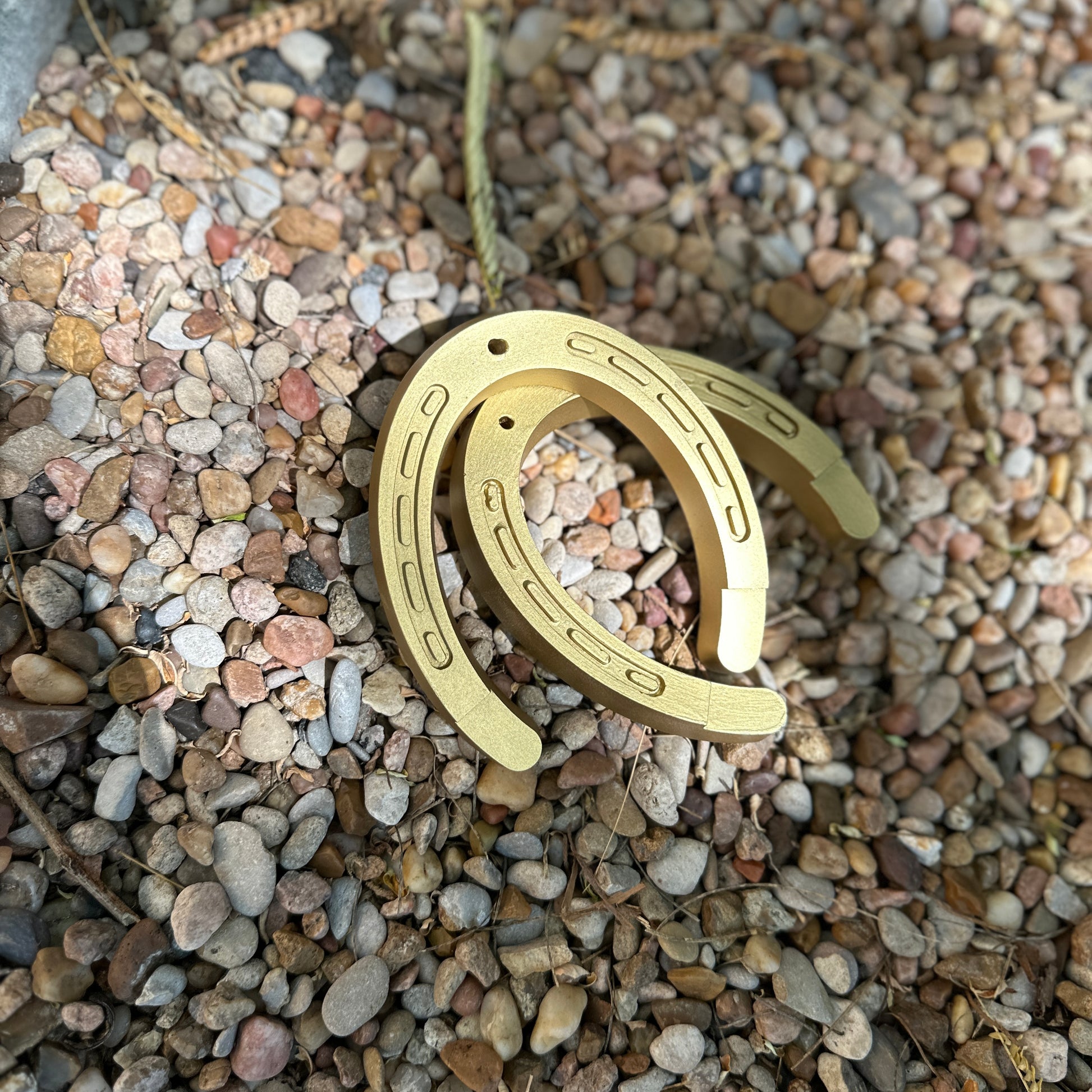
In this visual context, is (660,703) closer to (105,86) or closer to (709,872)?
(709,872)

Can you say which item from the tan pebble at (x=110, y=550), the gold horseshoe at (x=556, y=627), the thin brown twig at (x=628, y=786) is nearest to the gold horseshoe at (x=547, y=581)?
the gold horseshoe at (x=556, y=627)

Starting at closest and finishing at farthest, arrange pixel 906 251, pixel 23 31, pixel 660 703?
pixel 660 703 < pixel 23 31 < pixel 906 251

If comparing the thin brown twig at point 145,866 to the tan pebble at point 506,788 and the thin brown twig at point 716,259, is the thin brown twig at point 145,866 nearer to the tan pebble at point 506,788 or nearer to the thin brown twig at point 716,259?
the tan pebble at point 506,788

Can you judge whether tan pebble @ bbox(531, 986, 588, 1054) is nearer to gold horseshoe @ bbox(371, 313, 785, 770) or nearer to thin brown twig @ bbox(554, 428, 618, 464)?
gold horseshoe @ bbox(371, 313, 785, 770)

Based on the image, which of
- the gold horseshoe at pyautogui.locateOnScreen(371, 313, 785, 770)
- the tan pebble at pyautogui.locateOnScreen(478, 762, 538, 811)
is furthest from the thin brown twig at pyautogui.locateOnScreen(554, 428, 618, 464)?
the tan pebble at pyautogui.locateOnScreen(478, 762, 538, 811)

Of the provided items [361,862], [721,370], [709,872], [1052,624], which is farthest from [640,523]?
[1052,624]
